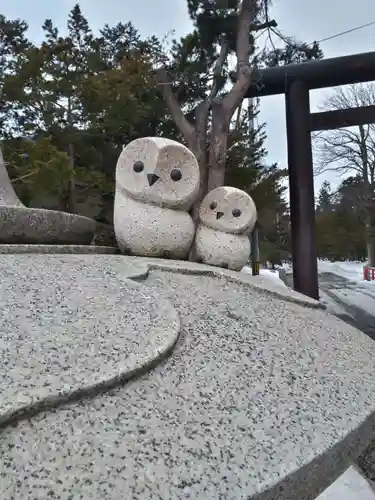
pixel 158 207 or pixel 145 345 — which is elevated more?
pixel 158 207

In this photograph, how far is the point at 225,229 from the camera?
2.55 m

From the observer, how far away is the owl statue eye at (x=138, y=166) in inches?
88.6

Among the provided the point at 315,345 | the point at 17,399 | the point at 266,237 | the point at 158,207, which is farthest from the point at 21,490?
the point at 266,237

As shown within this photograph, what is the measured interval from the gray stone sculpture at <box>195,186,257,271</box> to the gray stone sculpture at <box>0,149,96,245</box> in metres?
0.64

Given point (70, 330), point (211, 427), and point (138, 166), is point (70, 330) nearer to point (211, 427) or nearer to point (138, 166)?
point (211, 427)

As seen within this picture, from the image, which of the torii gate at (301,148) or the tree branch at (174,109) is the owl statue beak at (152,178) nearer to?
the torii gate at (301,148)

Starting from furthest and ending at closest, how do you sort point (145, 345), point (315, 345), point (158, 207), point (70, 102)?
point (70, 102) < point (158, 207) < point (315, 345) < point (145, 345)

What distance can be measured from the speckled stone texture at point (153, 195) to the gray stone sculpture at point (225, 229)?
217 millimetres

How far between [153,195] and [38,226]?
585 millimetres

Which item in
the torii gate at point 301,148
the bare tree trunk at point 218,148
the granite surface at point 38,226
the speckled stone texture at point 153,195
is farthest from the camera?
the bare tree trunk at point 218,148

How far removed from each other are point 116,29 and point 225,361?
7.95m

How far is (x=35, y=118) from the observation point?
5.84m

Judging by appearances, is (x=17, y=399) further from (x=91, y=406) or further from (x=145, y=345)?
(x=145, y=345)

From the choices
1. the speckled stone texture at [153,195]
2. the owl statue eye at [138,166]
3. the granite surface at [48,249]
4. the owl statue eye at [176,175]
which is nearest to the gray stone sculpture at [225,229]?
the speckled stone texture at [153,195]
